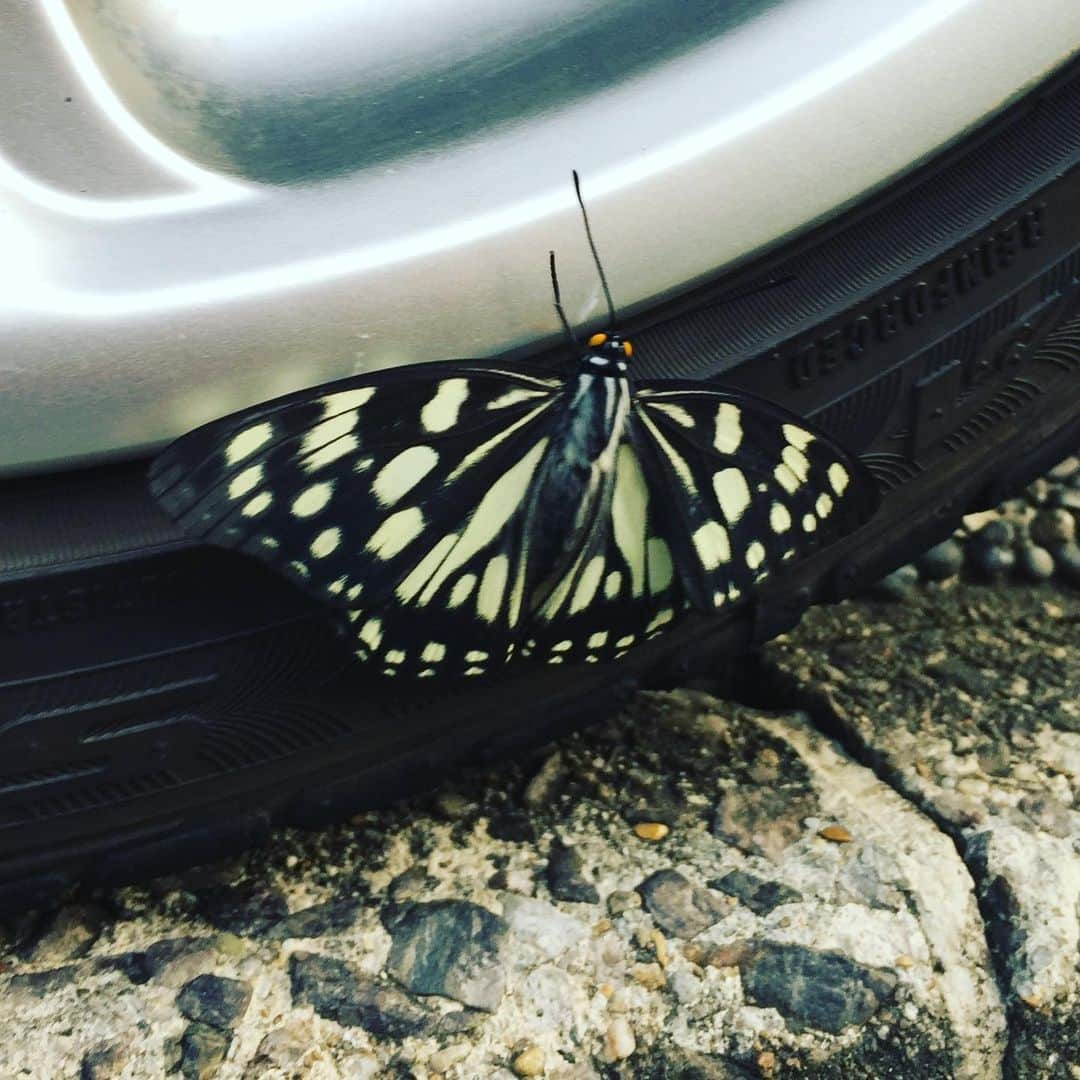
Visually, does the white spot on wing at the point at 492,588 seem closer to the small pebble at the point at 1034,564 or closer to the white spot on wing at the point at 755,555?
the white spot on wing at the point at 755,555

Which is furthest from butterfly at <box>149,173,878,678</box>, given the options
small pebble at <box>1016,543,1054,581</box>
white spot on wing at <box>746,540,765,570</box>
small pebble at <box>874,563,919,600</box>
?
small pebble at <box>1016,543,1054,581</box>

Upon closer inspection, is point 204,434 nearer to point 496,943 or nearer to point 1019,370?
point 496,943

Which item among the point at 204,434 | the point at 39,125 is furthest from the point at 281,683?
the point at 39,125

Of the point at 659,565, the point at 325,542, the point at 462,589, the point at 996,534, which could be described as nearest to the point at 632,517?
the point at 659,565

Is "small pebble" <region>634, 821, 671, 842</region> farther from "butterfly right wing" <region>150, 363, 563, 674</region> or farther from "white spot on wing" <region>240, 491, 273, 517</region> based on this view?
"white spot on wing" <region>240, 491, 273, 517</region>

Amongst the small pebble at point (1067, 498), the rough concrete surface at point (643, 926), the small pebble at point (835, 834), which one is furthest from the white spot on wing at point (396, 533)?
the small pebble at point (1067, 498)

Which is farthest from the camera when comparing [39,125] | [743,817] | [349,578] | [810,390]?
[743,817]
